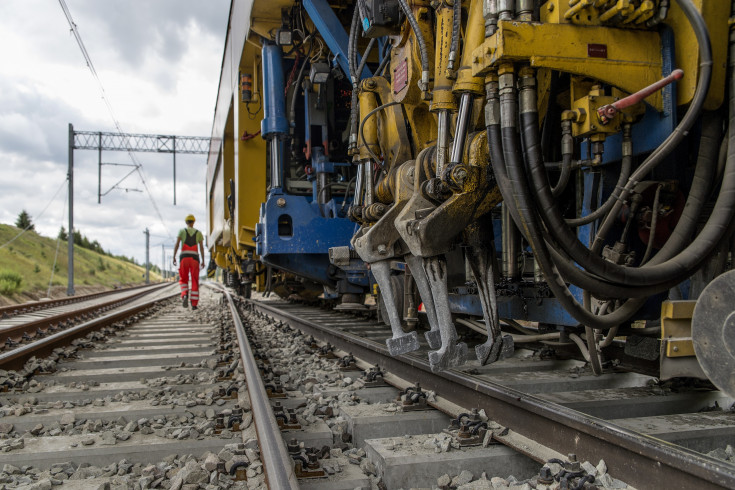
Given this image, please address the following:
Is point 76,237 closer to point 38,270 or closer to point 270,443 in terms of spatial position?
Answer: point 38,270

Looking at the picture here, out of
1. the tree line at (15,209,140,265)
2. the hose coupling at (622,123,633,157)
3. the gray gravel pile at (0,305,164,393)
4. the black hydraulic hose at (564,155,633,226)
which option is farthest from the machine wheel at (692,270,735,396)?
the tree line at (15,209,140,265)

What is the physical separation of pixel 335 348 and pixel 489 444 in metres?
2.48

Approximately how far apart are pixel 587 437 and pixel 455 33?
169 centimetres

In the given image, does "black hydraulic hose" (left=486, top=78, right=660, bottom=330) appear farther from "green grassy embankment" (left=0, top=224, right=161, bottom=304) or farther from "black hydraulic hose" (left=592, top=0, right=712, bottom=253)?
Answer: "green grassy embankment" (left=0, top=224, right=161, bottom=304)

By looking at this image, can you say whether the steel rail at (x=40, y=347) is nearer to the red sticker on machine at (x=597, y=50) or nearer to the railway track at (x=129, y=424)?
the railway track at (x=129, y=424)

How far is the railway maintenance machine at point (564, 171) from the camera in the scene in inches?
75.1

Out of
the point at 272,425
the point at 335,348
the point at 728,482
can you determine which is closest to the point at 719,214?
the point at 728,482

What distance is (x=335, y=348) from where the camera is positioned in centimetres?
448

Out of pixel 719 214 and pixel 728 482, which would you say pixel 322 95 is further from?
pixel 728 482

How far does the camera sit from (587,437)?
185 cm

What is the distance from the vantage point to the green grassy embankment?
17.3 meters

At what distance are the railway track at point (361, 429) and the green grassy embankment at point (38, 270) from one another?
46.2ft

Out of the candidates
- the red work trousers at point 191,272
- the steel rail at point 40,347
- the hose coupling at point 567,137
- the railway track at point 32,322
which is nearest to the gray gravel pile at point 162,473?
the hose coupling at point 567,137

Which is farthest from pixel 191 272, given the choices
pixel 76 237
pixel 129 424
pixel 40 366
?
pixel 76 237
